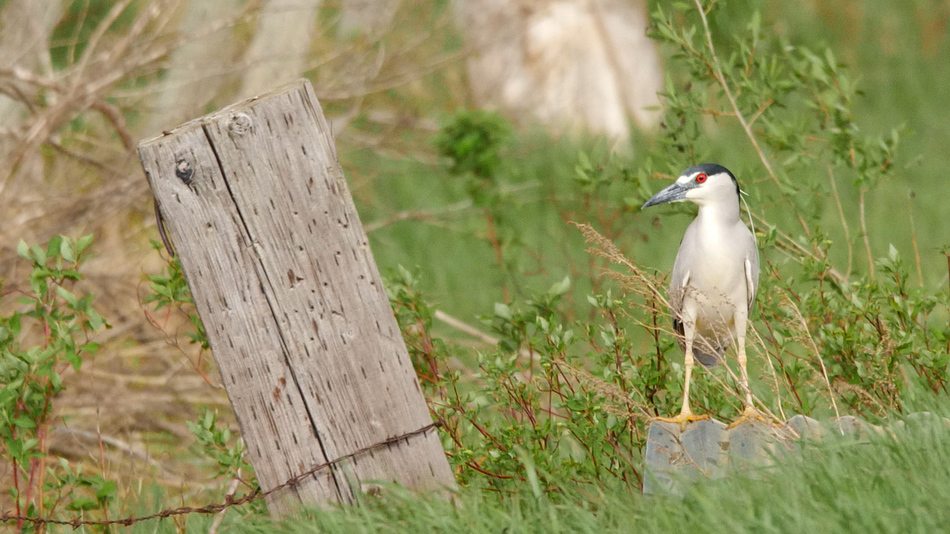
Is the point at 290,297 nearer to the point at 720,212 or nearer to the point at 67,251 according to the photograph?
the point at 67,251

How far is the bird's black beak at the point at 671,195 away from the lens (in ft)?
9.30

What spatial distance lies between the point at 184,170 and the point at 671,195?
137 centimetres

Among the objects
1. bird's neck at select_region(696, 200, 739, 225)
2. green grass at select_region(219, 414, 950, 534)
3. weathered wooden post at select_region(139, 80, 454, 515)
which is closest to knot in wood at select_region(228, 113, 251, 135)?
weathered wooden post at select_region(139, 80, 454, 515)

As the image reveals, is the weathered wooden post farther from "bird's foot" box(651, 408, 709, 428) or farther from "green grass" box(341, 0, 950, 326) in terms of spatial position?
"green grass" box(341, 0, 950, 326)

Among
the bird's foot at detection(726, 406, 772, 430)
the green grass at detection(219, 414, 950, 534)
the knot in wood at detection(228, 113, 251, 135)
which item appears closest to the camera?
the green grass at detection(219, 414, 950, 534)

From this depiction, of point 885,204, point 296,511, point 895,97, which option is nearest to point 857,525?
point 296,511

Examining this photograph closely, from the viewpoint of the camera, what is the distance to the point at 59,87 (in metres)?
5.05

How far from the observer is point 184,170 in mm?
2566

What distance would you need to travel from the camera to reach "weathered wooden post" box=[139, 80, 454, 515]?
2.58 meters

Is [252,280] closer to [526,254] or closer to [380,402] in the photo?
[380,402]

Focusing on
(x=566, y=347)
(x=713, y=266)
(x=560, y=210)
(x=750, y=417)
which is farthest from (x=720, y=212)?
(x=560, y=210)

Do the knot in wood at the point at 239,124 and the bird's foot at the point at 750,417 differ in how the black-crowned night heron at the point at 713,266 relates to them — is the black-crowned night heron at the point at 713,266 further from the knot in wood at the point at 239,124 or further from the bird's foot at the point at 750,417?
the knot in wood at the point at 239,124

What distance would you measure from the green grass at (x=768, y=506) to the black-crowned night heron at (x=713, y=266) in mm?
303

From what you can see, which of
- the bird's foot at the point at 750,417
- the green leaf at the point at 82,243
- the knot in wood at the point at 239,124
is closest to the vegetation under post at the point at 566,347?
the bird's foot at the point at 750,417
